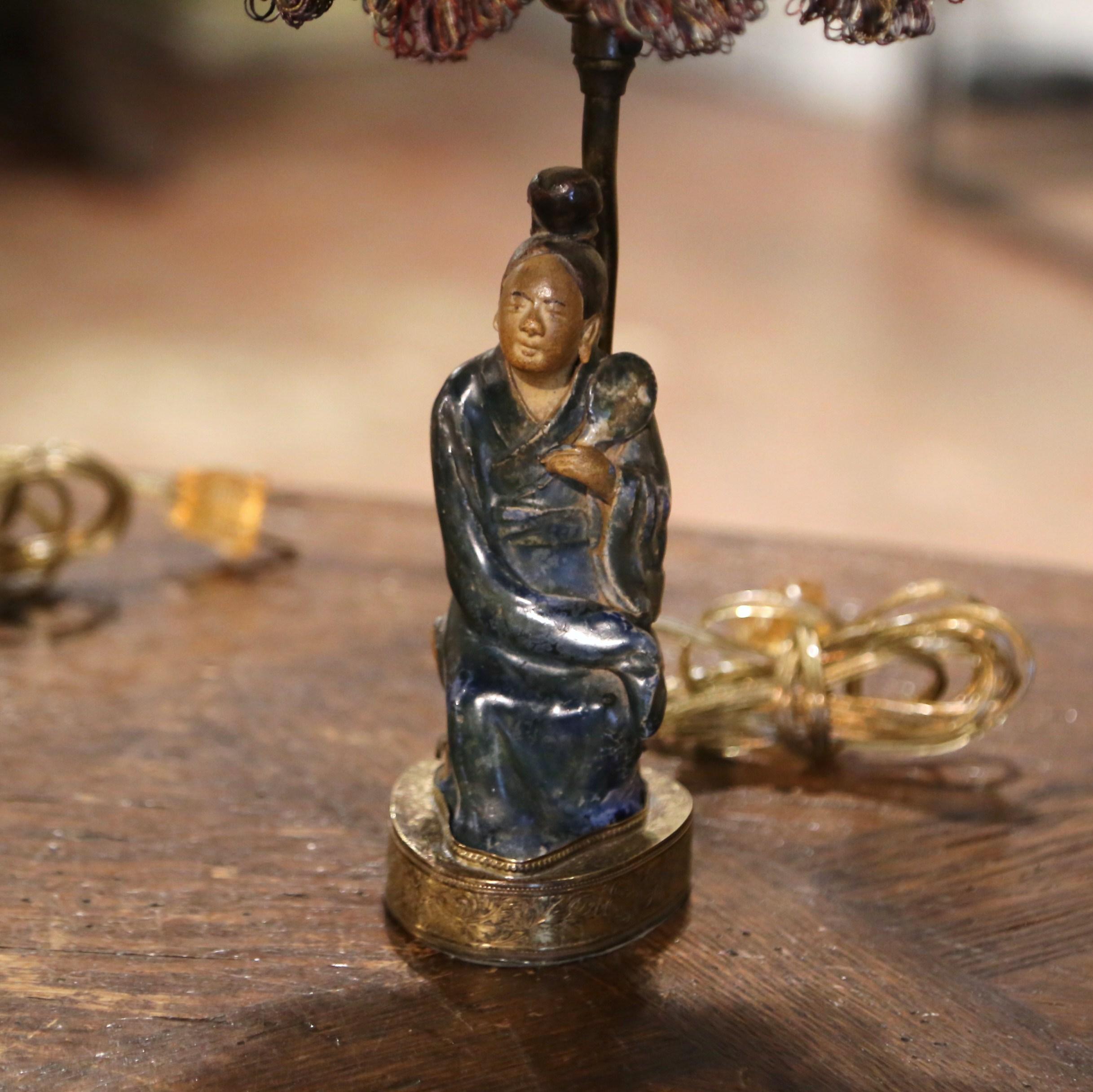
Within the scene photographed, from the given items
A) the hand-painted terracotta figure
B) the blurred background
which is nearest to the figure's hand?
the hand-painted terracotta figure

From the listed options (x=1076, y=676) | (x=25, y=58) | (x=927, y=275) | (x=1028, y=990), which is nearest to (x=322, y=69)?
(x=25, y=58)

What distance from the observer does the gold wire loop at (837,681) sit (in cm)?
92

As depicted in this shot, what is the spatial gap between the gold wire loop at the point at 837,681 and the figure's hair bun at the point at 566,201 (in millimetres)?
291

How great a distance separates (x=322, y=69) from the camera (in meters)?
4.57

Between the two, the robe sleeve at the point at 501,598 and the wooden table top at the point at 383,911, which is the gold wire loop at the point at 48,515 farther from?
the robe sleeve at the point at 501,598

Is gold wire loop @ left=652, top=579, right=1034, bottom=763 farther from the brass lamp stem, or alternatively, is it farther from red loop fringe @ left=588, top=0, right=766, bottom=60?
red loop fringe @ left=588, top=0, right=766, bottom=60

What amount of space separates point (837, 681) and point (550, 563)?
0.27m

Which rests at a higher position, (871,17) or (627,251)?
(871,17)

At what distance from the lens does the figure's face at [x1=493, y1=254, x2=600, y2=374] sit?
27.7 inches

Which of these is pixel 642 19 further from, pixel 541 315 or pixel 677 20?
pixel 541 315

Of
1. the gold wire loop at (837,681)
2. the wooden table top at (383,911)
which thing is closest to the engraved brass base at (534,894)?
the wooden table top at (383,911)

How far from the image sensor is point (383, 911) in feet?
2.62

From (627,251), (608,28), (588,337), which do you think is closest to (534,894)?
(588,337)

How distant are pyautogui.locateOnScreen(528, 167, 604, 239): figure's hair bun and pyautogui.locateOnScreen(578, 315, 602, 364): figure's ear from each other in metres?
0.03
